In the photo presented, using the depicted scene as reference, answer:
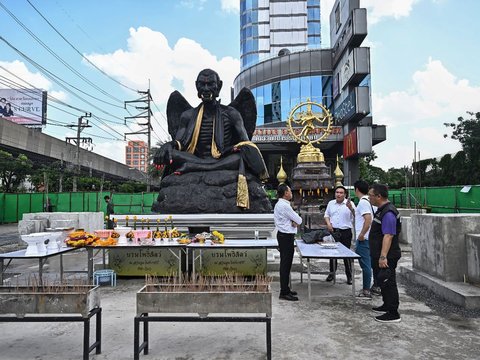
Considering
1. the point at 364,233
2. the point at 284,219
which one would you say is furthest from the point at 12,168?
the point at 364,233

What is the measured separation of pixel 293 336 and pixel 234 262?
2835 millimetres

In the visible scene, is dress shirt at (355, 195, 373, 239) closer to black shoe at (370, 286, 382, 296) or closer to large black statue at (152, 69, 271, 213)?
black shoe at (370, 286, 382, 296)

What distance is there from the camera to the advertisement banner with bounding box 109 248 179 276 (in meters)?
6.72

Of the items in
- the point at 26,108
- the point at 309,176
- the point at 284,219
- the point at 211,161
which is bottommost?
the point at 284,219

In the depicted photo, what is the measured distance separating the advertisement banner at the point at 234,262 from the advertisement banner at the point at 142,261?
0.52 metres

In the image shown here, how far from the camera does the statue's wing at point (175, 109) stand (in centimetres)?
1056

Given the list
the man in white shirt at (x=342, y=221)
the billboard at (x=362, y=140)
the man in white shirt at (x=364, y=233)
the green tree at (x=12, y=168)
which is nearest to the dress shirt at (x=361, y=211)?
the man in white shirt at (x=364, y=233)

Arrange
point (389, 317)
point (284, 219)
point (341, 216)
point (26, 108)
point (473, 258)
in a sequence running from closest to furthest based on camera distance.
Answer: point (389, 317) → point (284, 219) → point (473, 258) → point (341, 216) → point (26, 108)

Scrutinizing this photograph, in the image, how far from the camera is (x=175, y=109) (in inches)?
418

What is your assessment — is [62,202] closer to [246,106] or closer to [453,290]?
[246,106]

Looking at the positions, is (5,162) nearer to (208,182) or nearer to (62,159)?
(62,159)

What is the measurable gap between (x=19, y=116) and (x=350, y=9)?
28645mm

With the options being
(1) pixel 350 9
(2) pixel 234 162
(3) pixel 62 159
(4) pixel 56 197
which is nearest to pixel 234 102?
(2) pixel 234 162

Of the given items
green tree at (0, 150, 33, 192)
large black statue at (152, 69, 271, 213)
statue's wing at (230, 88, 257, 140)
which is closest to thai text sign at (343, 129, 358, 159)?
statue's wing at (230, 88, 257, 140)
